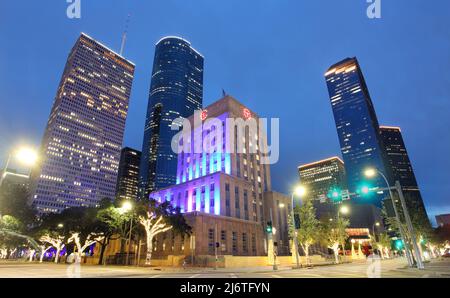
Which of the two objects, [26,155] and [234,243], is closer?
[26,155]

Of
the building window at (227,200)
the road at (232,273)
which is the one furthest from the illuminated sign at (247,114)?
the road at (232,273)

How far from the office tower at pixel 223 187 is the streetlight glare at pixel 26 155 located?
42.2 meters

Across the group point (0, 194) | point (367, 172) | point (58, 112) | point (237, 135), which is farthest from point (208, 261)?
point (58, 112)

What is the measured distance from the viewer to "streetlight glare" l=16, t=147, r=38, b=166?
15934 millimetres

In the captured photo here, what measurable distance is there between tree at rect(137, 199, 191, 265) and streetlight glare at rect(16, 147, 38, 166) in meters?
25.7

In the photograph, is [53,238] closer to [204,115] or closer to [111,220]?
[111,220]

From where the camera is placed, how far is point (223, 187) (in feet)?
231

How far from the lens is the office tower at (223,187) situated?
6012cm

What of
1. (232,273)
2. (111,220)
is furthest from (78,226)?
(232,273)

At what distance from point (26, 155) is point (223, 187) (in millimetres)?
56290

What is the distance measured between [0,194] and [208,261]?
197 ft

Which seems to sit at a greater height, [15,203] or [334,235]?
[15,203]

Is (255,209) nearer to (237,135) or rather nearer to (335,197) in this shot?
(237,135)

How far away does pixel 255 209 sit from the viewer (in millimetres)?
86750
